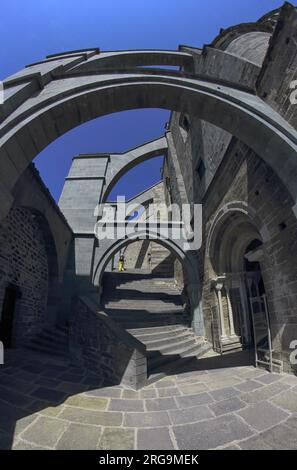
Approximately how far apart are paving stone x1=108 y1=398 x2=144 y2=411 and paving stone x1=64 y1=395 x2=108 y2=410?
109 mm

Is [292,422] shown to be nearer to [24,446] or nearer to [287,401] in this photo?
[287,401]

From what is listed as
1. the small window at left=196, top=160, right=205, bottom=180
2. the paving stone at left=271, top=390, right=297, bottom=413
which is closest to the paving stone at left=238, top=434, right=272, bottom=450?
the paving stone at left=271, top=390, right=297, bottom=413

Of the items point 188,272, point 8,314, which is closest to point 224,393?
point 188,272

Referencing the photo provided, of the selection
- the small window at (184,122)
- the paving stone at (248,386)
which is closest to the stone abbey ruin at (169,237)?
the small window at (184,122)

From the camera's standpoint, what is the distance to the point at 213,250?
6.51 m

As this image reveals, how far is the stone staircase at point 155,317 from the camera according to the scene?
5082mm

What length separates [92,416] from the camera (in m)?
2.63

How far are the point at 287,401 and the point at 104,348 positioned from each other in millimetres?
3038

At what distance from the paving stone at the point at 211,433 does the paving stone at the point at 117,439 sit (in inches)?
18.9
